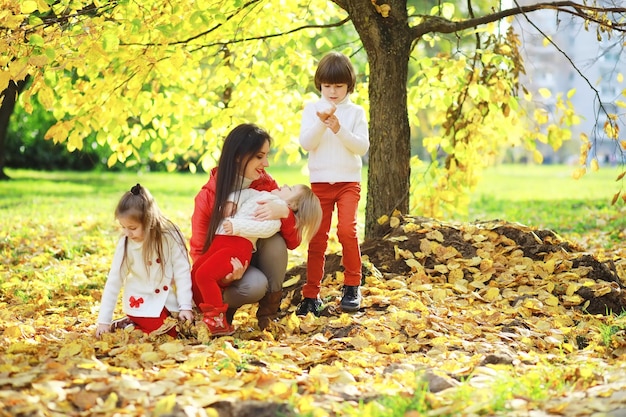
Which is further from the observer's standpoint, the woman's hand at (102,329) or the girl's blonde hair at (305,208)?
the girl's blonde hair at (305,208)

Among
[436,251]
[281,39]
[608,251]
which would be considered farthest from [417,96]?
[608,251]

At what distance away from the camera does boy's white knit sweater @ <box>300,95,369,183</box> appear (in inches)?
178

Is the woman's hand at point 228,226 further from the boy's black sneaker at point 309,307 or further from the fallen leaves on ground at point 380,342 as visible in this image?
the boy's black sneaker at point 309,307

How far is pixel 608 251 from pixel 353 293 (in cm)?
349

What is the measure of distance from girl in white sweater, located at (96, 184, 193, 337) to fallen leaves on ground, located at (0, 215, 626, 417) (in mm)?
148

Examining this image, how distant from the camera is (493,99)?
6402 mm

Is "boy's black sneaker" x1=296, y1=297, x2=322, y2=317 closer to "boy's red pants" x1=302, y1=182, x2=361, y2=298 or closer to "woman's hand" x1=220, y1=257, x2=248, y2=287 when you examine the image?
"boy's red pants" x1=302, y1=182, x2=361, y2=298

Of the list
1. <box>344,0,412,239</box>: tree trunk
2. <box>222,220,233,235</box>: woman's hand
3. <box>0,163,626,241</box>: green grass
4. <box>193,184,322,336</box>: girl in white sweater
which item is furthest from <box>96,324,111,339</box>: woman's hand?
<box>0,163,626,241</box>: green grass

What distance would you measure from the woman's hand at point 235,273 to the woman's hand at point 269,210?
26 centimetres

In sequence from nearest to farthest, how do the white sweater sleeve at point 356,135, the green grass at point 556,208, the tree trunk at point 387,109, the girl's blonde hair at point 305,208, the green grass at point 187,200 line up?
the girl's blonde hair at point 305,208 → the white sweater sleeve at point 356,135 → the tree trunk at point 387,109 → the green grass at point 556,208 → the green grass at point 187,200

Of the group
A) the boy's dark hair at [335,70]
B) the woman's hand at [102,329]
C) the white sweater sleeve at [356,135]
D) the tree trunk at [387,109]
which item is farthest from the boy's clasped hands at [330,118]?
the woman's hand at [102,329]

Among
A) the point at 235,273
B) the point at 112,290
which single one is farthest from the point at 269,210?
the point at 112,290

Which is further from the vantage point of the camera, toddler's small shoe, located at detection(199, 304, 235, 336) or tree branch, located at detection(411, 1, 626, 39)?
tree branch, located at detection(411, 1, 626, 39)

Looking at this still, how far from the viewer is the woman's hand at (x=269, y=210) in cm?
414
